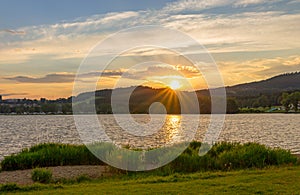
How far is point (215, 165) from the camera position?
664 inches

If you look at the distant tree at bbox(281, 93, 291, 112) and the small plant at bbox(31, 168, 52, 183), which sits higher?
the distant tree at bbox(281, 93, 291, 112)

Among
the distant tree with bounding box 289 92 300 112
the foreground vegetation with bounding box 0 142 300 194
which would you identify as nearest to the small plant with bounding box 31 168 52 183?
the foreground vegetation with bounding box 0 142 300 194

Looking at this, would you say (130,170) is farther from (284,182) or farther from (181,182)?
(284,182)

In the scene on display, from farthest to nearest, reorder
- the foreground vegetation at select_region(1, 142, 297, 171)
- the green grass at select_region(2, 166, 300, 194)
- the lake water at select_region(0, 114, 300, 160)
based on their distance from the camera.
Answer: the lake water at select_region(0, 114, 300, 160)
the foreground vegetation at select_region(1, 142, 297, 171)
the green grass at select_region(2, 166, 300, 194)

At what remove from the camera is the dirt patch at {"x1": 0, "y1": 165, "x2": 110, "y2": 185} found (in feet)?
48.5

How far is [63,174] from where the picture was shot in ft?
52.0

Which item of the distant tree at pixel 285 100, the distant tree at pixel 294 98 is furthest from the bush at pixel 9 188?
the distant tree at pixel 285 100

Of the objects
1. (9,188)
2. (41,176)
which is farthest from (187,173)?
(9,188)

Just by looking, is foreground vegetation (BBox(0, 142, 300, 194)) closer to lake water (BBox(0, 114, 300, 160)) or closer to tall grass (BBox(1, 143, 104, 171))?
tall grass (BBox(1, 143, 104, 171))

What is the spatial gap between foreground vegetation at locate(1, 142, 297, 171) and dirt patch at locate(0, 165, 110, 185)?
1.09 metres

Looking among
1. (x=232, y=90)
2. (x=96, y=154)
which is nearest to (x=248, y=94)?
(x=232, y=90)

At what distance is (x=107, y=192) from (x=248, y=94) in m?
157

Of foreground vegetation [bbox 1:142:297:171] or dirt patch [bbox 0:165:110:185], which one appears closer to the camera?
dirt patch [bbox 0:165:110:185]

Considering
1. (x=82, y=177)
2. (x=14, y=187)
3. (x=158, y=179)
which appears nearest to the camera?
(x=14, y=187)
